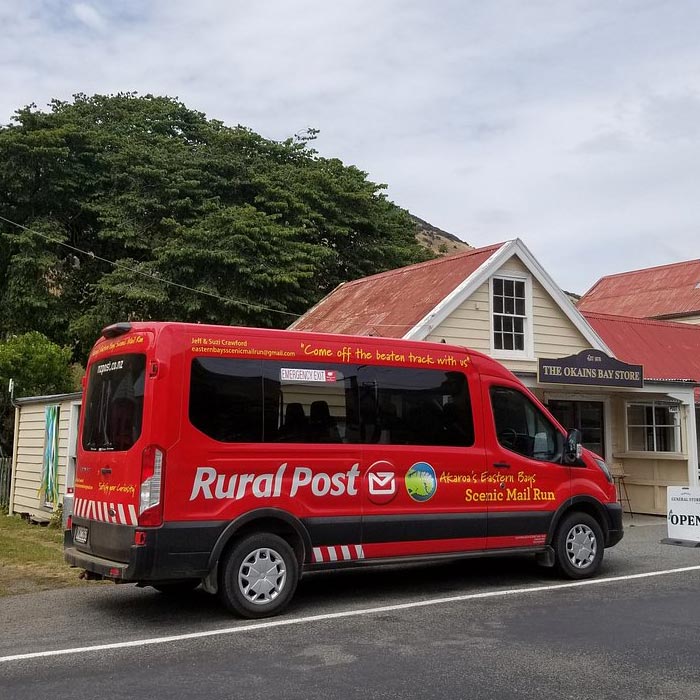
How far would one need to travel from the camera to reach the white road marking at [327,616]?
622 centimetres

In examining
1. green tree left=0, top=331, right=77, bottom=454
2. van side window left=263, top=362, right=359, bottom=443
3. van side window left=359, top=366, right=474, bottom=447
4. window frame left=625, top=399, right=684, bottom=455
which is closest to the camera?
van side window left=263, top=362, right=359, bottom=443

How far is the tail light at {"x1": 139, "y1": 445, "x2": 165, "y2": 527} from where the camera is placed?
274 inches

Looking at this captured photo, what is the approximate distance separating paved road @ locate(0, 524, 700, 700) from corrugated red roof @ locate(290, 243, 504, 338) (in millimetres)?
7226

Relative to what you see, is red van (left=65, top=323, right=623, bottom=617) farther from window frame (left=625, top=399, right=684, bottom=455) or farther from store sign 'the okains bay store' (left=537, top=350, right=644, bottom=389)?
window frame (left=625, top=399, right=684, bottom=455)

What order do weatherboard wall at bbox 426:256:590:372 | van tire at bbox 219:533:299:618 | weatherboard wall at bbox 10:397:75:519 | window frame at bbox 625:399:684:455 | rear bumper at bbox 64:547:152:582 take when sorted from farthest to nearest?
window frame at bbox 625:399:684:455, weatherboard wall at bbox 426:256:590:372, weatherboard wall at bbox 10:397:75:519, van tire at bbox 219:533:299:618, rear bumper at bbox 64:547:152:582

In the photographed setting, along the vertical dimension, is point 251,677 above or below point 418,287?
below

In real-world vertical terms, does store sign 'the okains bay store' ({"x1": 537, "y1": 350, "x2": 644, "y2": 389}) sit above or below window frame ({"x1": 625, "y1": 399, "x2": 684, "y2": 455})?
above

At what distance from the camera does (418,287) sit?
56.8 ft

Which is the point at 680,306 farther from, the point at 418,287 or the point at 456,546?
the point at 456,546

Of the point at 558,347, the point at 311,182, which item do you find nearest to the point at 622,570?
the point at 558,347

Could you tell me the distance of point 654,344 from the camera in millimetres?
20406

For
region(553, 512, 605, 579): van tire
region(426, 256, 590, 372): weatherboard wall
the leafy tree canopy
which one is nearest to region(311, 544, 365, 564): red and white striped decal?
region(553, 512, 605, 579): van tire

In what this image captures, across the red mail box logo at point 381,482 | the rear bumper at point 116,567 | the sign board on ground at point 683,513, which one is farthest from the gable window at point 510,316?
the rear bumper at point 116,567

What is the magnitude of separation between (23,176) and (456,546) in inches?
856
